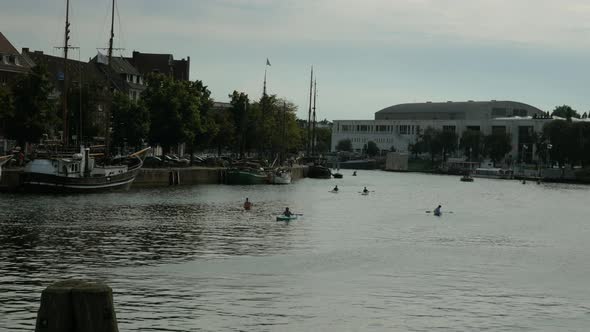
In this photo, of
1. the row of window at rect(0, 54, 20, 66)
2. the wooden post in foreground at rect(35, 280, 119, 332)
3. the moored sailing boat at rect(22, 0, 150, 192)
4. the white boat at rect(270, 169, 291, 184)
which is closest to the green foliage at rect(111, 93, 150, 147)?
the moored sailing boat at rect(22, 0, 150, 192)

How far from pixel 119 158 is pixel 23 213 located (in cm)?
5363

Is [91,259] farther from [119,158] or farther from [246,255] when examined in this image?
[119,158]

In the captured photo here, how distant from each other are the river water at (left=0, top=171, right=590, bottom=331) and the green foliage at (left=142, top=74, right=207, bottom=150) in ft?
156

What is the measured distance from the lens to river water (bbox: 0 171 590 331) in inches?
1443

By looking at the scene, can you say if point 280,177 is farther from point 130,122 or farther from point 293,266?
point 293,266

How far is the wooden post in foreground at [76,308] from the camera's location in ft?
53.4

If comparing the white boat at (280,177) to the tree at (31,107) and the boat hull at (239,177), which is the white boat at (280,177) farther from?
the tree at (31,107)

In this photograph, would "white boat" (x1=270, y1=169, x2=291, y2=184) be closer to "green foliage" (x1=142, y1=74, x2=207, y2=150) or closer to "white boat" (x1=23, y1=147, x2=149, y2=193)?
"green foliage" (x1=142, y1=74, x2=207, y2=150)

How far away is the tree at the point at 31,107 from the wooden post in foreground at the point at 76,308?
104319mm

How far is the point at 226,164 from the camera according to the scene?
581ft

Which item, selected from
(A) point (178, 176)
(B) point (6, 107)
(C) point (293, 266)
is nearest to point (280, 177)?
(A) point (178, 176)

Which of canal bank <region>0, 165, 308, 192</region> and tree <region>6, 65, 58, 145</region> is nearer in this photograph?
tree <region>6, 65, 58, 145</region>

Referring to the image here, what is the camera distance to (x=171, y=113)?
14875cm

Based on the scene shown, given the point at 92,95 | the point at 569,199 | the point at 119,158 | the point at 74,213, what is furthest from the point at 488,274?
the point at 569,199
